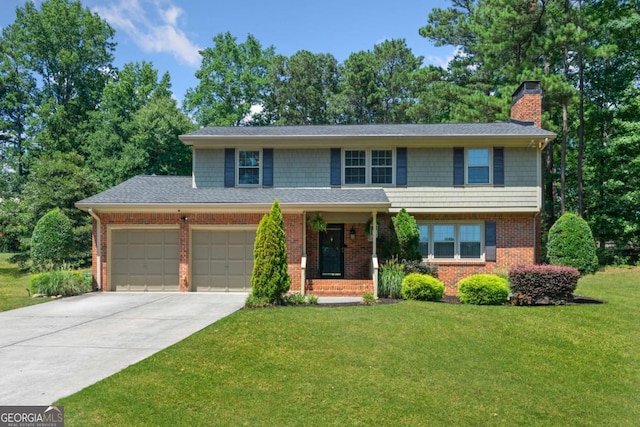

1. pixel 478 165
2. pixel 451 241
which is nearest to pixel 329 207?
pixel 451 241

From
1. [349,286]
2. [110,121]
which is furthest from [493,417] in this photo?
[110,121]

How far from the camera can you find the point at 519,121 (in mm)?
18047

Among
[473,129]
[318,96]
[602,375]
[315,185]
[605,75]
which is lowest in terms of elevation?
[602,375]

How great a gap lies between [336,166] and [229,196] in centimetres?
398

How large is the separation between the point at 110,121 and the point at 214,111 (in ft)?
29.6

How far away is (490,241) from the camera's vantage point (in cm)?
1546

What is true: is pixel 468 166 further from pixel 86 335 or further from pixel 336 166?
pixel 86 335

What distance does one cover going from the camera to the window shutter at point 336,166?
1619cm

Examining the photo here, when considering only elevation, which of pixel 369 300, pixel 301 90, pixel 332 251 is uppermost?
pixel 301 90

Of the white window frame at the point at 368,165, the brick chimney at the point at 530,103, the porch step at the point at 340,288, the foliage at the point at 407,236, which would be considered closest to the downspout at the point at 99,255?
the porch step at the point at 340,288

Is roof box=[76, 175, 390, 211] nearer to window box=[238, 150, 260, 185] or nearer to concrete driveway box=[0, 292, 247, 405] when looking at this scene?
window box=[238, 150, 260, 185]

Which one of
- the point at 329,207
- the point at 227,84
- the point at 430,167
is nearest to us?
the point at 329,207

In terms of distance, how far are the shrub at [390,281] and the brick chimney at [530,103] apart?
8751 millimetres

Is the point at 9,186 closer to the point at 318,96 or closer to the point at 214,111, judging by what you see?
the point at 214,111
